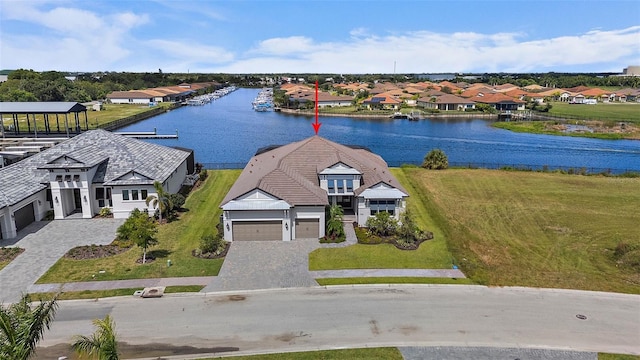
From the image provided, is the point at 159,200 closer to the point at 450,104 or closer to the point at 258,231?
the point at 258,231

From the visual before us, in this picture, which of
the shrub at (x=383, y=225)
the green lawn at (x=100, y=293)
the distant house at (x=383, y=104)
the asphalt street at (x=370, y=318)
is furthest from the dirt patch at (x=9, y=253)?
the distant house at (x=383, y=104)

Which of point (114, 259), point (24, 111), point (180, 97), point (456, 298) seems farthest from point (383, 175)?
point (180, 97)

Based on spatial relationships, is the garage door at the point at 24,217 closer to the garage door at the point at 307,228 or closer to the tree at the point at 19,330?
the garage door at the point at 307,228

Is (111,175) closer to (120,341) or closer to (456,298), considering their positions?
(120,341)

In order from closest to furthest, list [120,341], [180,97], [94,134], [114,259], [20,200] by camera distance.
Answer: [120,341] → [114,259] → [20,200] → [94,134] → [180,97]

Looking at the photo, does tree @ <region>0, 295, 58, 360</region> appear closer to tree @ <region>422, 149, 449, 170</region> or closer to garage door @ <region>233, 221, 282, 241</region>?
garage door @ <region>233, 221, 282, 241</region>

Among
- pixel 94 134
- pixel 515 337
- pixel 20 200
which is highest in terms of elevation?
pixel 94 134

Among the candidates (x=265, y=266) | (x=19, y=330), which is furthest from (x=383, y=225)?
(x=19, y=330)
